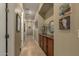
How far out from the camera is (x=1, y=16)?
35.2 inches

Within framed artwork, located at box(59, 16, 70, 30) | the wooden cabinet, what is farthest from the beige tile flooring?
framed artwork, located at box(59, 16, 70, 30)

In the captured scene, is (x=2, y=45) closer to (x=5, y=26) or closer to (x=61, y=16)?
(x=5, y=26)

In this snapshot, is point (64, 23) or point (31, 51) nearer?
point (64, 23)

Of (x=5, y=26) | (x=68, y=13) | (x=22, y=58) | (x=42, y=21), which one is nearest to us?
(x=22, y=58)

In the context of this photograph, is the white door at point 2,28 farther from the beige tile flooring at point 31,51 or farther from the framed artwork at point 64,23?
the framed artwork at point 64,23

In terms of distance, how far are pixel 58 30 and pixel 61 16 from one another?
0.37 feet

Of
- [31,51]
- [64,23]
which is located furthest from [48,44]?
[64,23]

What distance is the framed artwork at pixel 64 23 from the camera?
1016 millimetres

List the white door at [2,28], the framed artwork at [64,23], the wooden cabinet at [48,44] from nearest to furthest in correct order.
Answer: the white door at [2,28]
the framed artwork at [64,23]
the wooden cabinet at [48,44]

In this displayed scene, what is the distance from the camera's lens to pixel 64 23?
1.07m

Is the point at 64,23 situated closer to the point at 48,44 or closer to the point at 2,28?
the point at 2,28

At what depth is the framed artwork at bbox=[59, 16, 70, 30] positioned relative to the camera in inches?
40.0

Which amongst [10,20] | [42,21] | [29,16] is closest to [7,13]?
[10,20]

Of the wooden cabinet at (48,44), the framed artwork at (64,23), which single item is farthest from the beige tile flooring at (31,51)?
the framed artwork at (64,23)
